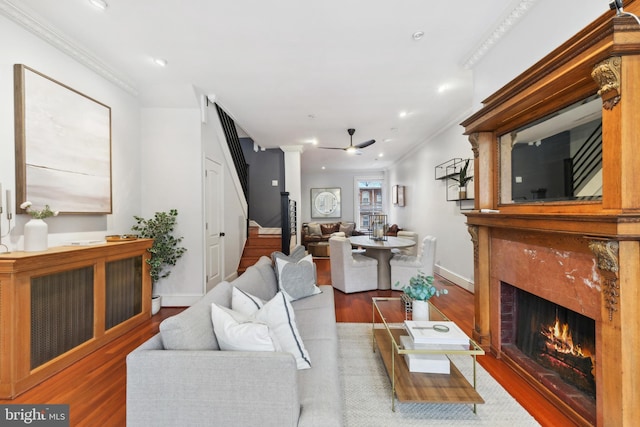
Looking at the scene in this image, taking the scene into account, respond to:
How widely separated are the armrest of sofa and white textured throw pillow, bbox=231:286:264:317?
1.67 feet

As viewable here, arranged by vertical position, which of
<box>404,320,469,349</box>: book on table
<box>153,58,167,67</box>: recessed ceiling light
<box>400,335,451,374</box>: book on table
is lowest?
<box>400,335,451,374</box>: book on table

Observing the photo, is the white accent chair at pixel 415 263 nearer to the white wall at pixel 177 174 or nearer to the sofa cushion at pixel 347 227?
the white wall at pixel 177 174

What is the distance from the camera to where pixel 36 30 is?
2.23 metres

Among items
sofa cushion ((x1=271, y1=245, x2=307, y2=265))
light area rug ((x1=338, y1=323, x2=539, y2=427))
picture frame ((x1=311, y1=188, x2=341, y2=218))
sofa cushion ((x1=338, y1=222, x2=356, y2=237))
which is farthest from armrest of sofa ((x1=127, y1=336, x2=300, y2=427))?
picture frame ((x1=311, y1=188, x2=341, y2=218))

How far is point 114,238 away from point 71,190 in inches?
24.5

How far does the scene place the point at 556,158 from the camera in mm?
1810

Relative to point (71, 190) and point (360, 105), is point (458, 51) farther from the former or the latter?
Result: point (71, 190)

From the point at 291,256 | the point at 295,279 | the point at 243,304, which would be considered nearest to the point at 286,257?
the point at 291,256

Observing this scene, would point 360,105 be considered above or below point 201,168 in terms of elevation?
above

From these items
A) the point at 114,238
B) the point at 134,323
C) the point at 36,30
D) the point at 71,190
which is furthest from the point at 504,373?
the point at 36,30

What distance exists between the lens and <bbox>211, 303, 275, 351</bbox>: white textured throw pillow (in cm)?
123

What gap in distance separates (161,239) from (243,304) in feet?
7.87

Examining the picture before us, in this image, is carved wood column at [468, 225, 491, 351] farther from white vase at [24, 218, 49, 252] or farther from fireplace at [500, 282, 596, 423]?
white vase at [24, 218, 49, 252]

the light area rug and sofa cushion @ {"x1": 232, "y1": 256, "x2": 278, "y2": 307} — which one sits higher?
sofa cushion @ {"x1": 232, "y1": 256, "x2": 278, "y2": 307}
